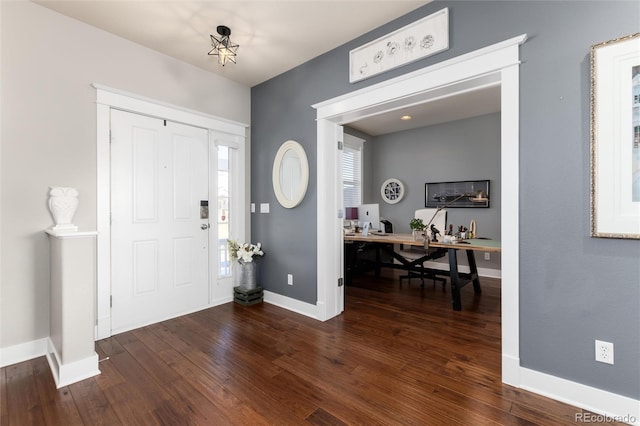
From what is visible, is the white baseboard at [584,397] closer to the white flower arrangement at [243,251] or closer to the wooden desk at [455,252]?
the wooden desk at [455,252]

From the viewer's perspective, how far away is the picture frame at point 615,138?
1.50 metres

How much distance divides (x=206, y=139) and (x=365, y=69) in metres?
1.92

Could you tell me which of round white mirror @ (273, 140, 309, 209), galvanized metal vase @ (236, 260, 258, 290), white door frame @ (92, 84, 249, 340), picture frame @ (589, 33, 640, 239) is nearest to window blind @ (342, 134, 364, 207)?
round white mirror @ (273, 140, 309, 209)

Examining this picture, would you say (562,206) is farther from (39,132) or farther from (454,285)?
(39,132)

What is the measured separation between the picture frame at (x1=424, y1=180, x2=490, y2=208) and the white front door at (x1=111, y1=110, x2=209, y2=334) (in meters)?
4.00

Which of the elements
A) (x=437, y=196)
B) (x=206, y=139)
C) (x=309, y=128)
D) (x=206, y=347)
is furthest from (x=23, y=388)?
(x=437, y=196)

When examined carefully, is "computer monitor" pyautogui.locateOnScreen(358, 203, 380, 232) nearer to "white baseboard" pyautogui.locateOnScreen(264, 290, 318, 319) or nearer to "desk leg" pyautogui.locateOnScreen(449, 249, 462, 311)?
"desk leg" pyautogui.locateOnScreen(449, 249, 462, 311)

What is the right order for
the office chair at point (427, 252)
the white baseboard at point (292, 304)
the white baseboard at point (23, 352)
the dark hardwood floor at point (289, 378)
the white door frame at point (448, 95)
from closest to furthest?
the dark hardwood floor at point (289, 378), the white door frame at point (448, 95), the white baseboard at point (23, 352), the white baseboard at point (292, 304), the office chair at point (427, 252)

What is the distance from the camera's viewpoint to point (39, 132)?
7.49 feet

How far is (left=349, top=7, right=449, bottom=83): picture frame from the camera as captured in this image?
2158 mm

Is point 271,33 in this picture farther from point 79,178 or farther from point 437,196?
point 437,196

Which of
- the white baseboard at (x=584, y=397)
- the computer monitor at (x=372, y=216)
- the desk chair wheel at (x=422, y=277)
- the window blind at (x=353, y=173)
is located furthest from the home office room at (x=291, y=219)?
the window blind at (x=353, y=173)

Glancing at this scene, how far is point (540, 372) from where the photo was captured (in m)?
1.79

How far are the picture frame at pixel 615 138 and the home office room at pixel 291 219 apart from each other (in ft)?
0.04
